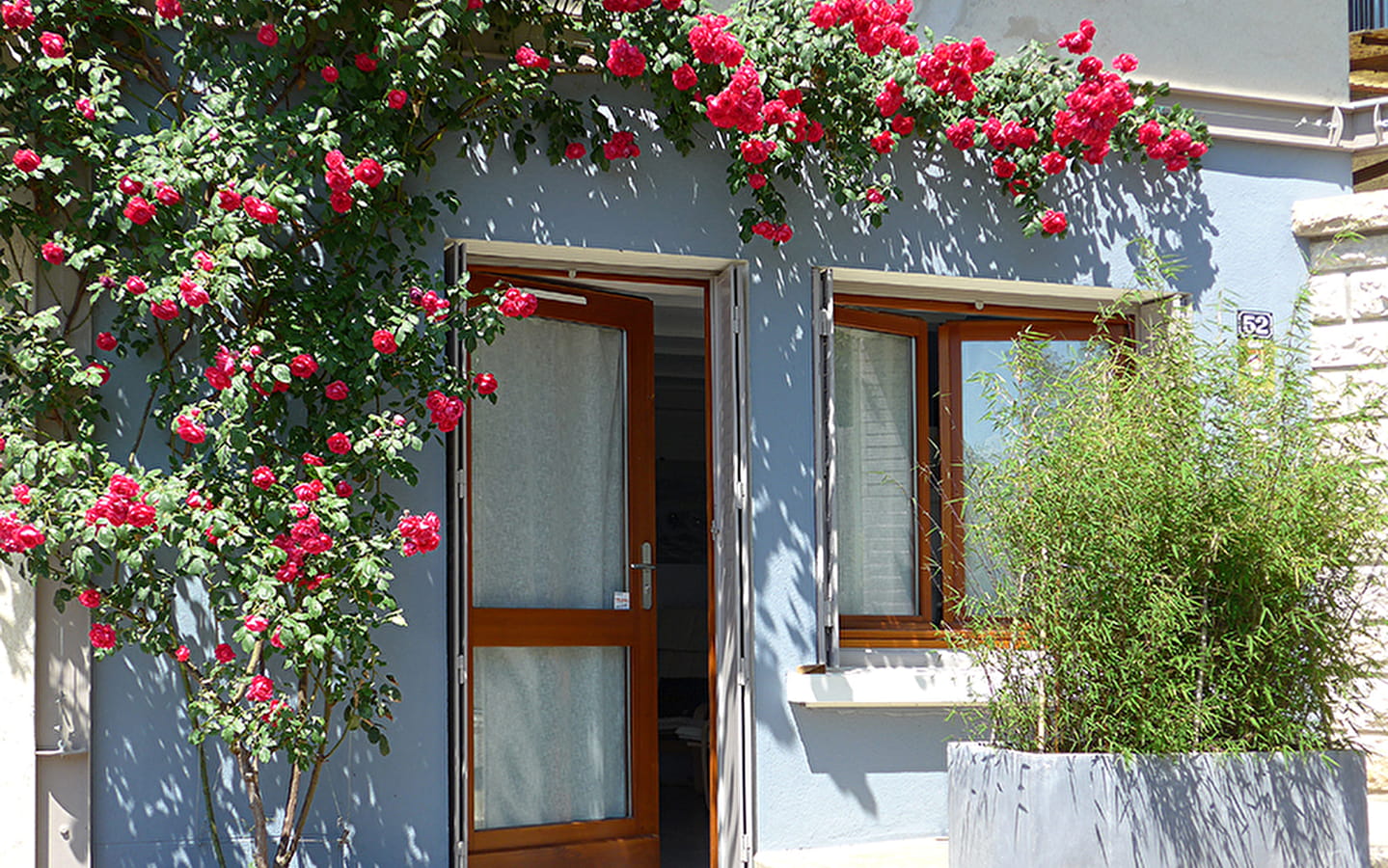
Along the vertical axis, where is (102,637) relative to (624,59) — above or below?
below

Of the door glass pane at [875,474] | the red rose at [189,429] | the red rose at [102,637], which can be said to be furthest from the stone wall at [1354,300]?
the red rose at [102,637]

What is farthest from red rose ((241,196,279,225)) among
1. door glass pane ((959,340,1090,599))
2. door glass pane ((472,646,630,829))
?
door glass pane ((959,340,1090,599))

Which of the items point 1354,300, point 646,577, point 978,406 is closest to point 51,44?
point 646,577

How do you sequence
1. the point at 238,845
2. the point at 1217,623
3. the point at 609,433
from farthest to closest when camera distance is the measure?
the point at 609,433 → the point at 238,845 → the point at 1217,623

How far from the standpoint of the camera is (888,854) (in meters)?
5.46

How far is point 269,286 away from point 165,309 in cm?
40

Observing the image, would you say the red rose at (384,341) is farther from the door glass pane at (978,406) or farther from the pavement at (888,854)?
the door glass pane at (978,406)

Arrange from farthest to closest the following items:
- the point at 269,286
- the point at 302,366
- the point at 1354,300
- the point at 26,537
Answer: the point at 1354,300 → the point at 269,286 → the point at 302,366 → the point at 26,537

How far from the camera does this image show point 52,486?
4.47 meters

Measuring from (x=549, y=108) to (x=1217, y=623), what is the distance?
2.76 meters

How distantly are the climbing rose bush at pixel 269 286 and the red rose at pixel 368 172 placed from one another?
0.6 inches

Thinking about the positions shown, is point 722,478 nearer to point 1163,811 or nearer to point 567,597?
point 567,597

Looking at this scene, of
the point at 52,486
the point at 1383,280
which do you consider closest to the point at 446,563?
the point at 52,486

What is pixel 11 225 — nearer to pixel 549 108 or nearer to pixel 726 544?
pixel 549 108
